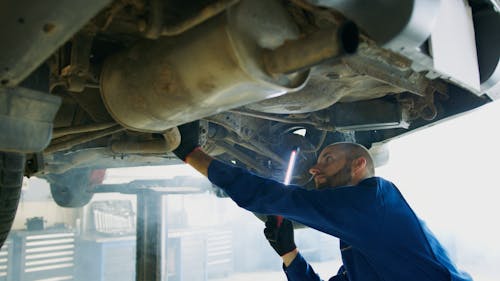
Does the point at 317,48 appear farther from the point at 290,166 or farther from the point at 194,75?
the point at 290,166

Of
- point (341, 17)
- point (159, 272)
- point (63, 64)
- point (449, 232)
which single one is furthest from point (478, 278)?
point (63, 64)

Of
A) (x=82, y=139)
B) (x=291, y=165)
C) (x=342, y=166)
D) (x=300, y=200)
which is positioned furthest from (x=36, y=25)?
(x=291, y=165)

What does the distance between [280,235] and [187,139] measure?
701 millimetres

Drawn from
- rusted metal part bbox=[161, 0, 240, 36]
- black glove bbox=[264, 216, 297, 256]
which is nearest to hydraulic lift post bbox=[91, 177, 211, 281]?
black glove bbox=[264, 216, 297, 256]

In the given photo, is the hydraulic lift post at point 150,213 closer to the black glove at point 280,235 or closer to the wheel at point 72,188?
the wheel at point 72,188

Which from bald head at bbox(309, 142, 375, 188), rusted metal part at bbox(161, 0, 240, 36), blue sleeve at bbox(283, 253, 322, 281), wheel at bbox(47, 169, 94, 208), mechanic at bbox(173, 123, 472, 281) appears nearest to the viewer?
rusted metal part at bbox(161, 0, 240, 36)

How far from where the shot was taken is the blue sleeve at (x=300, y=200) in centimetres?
124

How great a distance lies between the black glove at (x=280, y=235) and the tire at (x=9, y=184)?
1031 mm

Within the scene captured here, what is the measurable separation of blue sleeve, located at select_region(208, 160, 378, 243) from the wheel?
144cm

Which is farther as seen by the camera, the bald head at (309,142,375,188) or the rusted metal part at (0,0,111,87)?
the bald head at (309,142,375,188)

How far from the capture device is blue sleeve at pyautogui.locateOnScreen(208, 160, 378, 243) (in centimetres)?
124

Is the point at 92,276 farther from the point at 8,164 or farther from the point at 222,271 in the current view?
the point at 8,164

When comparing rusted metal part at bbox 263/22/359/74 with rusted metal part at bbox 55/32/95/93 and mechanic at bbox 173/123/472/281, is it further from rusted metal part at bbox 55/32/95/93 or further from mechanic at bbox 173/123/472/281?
mechanic at bbox 173/123/472/281

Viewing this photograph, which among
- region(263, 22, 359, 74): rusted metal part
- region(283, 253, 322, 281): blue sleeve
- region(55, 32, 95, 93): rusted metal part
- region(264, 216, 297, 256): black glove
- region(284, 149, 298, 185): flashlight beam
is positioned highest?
region(55, 32, 95, 93): rusted metal part
